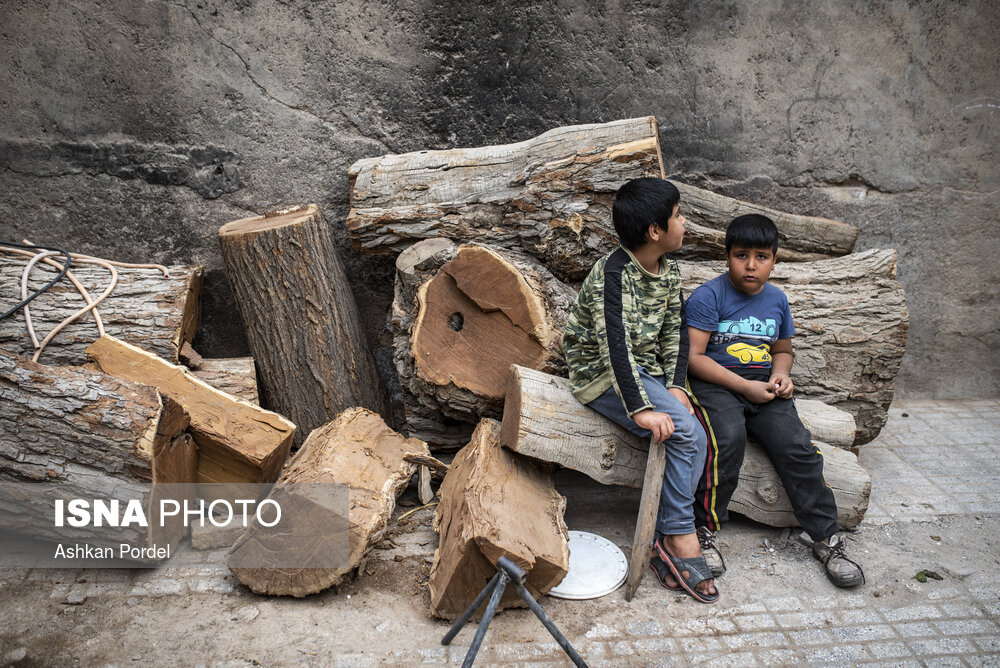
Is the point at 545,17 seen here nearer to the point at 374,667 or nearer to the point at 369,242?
the point at 369,242

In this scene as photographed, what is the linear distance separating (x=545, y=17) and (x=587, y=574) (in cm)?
273

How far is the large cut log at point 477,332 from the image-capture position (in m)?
2.98

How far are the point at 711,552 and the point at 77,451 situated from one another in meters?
2.35

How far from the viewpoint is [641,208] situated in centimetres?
260

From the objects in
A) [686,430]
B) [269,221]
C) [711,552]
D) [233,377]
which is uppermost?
[269,221]

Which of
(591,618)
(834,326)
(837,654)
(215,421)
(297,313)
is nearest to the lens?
(837,654)

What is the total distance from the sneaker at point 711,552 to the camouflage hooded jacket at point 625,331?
0.59 m

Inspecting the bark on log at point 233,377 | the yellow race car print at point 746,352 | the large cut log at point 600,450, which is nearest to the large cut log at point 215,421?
the bark on log at point 233,377

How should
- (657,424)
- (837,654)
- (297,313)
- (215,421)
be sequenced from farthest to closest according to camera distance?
(297,313) < (215,421) < (657,424) < (837,654)

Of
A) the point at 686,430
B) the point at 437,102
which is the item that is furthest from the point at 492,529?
the point at 437,102

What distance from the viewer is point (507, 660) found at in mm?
2221

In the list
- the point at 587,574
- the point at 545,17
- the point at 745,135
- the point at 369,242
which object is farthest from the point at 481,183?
the point at 587,574

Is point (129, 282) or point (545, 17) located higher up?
point (545, 17)

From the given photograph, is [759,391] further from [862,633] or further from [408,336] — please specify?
[408,336]
